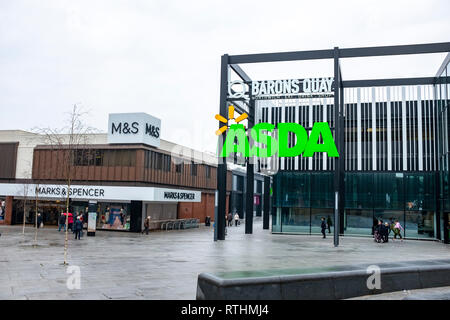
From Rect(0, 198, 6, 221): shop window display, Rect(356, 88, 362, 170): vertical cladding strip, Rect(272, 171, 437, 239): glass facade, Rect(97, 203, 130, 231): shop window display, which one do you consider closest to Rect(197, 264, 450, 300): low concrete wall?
Rect(272, 171, 437, 239): glass facade

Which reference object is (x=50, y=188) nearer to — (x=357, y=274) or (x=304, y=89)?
(x=304, y=89)

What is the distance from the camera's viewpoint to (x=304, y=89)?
30.1 metres

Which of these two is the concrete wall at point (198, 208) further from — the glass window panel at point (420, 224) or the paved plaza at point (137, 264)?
the glass window panel at point (420, 224)

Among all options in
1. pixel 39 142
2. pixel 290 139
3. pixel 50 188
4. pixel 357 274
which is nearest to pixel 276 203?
pixel 290 139

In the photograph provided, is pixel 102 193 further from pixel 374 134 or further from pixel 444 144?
pixel 444 144

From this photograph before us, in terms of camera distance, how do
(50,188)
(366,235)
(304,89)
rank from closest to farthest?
1. (304,89)
2. (366,235)
3. (50,188)

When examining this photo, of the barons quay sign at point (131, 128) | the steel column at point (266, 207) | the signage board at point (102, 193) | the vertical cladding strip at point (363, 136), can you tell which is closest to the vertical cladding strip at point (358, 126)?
the vertical cladding strip at point (363, 136)

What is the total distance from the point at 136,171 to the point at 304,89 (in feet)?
54.3

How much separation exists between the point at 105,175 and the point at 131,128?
482cm

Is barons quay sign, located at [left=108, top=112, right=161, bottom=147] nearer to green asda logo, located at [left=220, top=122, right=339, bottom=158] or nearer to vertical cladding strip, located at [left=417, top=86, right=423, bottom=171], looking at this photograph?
green asda logo, located at [left=220, top=122, right=339, bottom=158]

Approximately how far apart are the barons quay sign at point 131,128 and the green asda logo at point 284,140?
33.9 feet

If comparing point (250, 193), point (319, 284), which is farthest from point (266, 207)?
point (319, 284)

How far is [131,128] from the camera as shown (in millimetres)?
38781

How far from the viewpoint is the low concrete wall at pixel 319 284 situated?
9.79m
